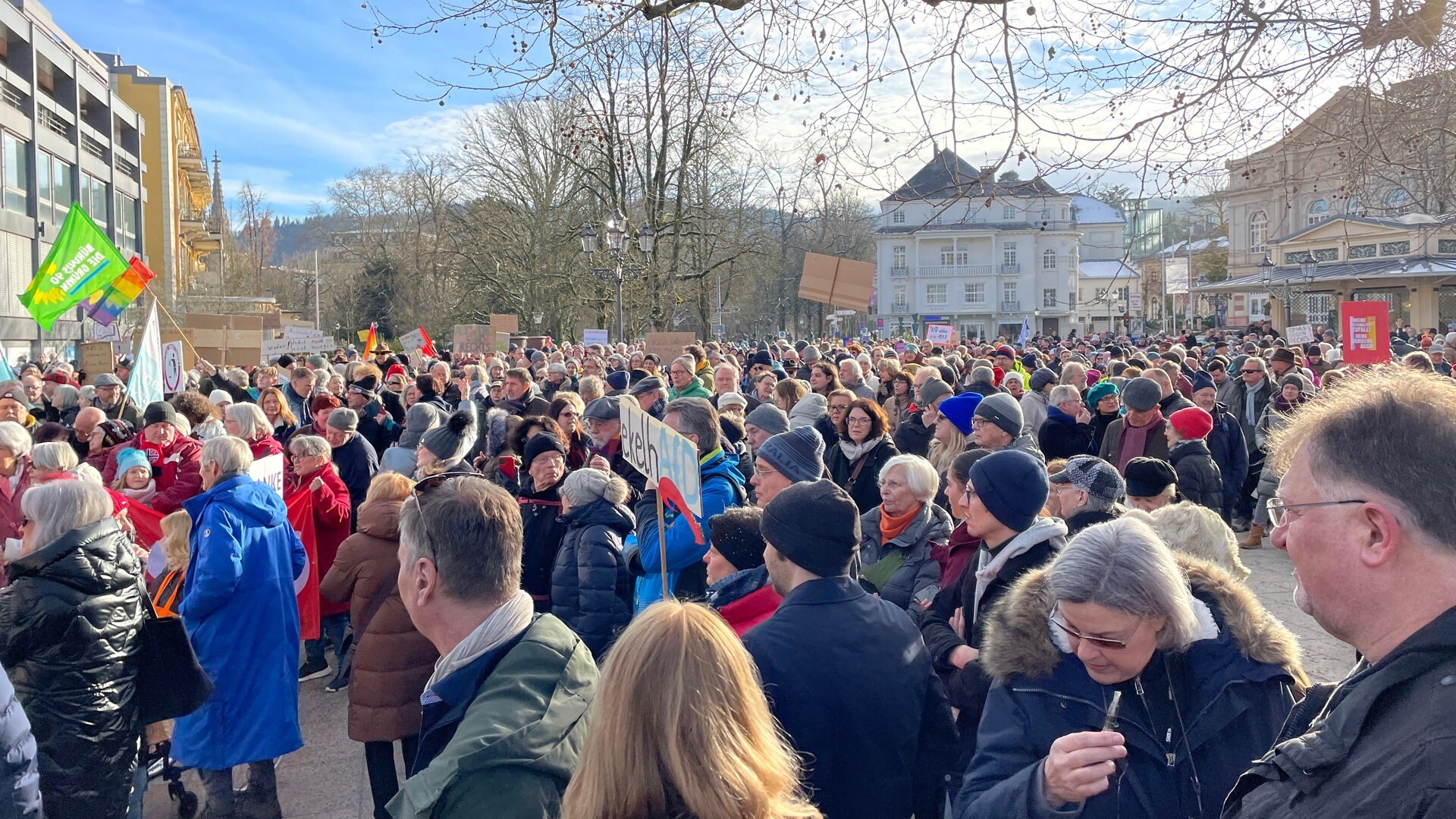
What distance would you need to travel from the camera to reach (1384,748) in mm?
1353

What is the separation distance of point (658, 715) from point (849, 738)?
46.2 inches

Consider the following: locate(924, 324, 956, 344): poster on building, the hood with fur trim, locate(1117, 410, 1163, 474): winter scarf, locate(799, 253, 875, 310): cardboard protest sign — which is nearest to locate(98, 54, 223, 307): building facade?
locate(924, 324, 956, 344): poster on building

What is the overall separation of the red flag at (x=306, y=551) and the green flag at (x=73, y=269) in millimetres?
8434

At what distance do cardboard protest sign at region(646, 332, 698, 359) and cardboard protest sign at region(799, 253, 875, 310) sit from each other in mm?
3802

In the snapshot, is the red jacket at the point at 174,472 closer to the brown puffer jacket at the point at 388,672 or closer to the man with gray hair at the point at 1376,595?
the brown puffer jacket at the point at 388,672

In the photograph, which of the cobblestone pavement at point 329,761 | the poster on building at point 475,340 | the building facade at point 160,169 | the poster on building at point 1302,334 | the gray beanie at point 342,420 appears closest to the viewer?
the cobblestone pavement at point 329,761

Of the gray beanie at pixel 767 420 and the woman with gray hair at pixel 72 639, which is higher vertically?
the gray beanie at pixel 767 420

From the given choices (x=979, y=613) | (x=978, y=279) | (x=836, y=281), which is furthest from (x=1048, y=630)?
(x=978, y=279)

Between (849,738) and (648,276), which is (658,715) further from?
(648,276)

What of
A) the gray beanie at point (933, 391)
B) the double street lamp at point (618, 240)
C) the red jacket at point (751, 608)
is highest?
the double street lamp at point (618, 240)

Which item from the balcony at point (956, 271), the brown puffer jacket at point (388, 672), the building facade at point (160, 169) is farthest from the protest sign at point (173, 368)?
the balcony at point (956, 271)

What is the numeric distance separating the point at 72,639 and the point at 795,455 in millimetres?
2851

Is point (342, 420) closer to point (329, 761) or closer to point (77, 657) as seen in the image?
point (329, 761)

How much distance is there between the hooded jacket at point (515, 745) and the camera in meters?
2.02
